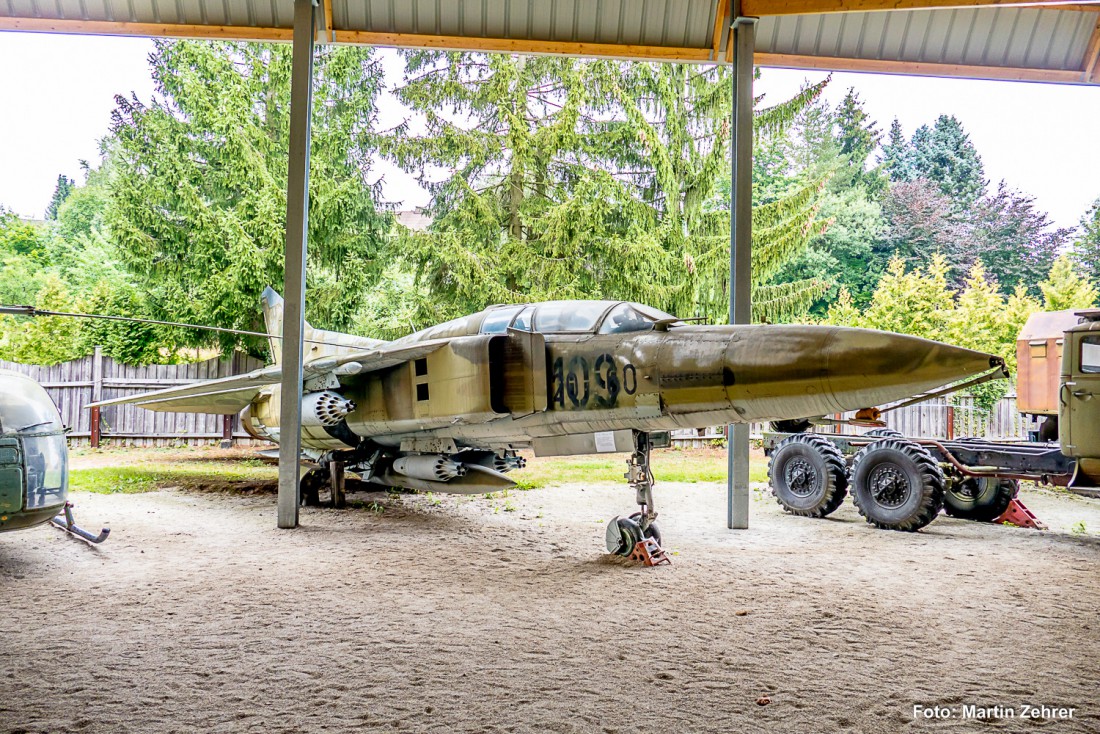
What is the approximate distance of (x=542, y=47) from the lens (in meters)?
9.61

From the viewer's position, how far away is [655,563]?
644cm

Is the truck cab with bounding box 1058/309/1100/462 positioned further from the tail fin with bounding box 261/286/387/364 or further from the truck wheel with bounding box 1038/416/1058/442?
the tail fin with bounding box 261/286/387/364

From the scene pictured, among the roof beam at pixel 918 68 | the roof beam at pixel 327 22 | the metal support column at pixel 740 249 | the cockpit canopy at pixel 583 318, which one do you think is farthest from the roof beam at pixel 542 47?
the cockpit canopy at pixel 583 318

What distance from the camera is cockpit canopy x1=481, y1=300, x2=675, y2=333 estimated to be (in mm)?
6566

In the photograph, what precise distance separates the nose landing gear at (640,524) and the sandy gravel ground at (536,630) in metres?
0.21

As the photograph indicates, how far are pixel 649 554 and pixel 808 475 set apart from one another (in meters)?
3.77

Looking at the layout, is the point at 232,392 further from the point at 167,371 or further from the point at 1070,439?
the point at 1070,439

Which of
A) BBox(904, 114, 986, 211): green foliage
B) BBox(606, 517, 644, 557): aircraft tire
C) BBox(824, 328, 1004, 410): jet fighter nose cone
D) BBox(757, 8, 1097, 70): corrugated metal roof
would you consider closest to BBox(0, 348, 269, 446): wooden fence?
BBox(606, 517, 644, 557): aircraft tire

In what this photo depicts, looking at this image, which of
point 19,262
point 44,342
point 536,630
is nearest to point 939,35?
point 536,630

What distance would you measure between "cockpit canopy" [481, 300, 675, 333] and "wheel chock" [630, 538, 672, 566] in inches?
74.4

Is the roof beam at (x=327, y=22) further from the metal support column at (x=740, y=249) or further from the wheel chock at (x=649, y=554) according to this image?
the wheel chock at (x=649, y=554)

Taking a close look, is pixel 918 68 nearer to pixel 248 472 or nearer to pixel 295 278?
pixel 295 278

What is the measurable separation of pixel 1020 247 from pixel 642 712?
33308 mm

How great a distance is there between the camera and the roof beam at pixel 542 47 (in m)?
9.48
